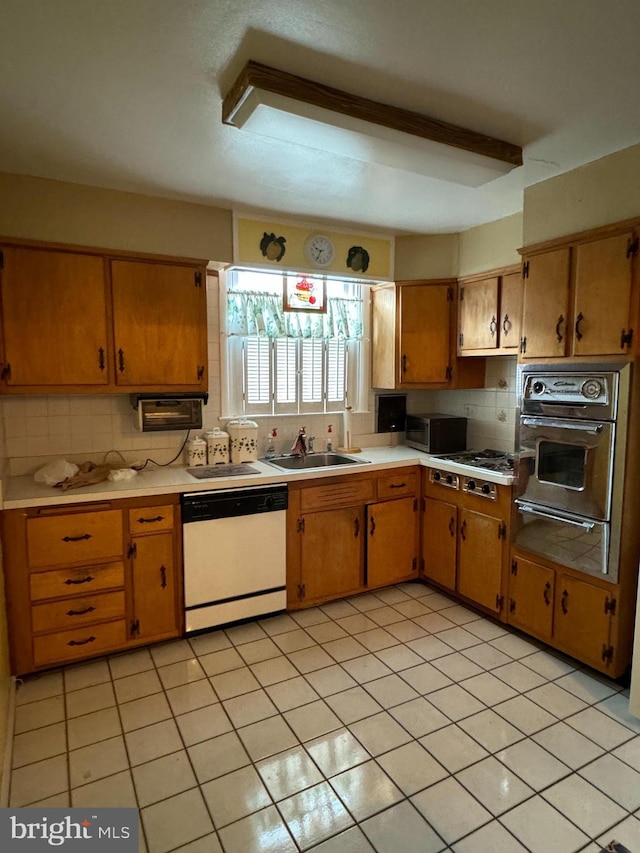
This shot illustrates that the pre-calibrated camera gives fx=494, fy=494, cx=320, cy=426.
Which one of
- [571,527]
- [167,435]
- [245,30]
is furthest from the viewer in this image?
[167,435]

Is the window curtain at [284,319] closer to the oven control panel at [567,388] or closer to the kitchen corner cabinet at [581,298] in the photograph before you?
the kitchen corner cabinet at [581,298]

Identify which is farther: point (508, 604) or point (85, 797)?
point (508, 604)

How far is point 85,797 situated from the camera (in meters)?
1.82

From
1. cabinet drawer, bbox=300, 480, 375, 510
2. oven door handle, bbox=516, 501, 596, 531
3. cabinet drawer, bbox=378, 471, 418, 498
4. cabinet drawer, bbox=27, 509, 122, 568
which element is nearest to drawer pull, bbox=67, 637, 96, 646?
cabinet drawer, bbox=27, 509, 122, 568

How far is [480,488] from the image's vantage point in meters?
3.11

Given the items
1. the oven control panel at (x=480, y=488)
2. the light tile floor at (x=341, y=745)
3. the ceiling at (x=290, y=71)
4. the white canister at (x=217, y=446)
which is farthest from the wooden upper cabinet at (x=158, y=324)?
the oven control panel at (x=480, y=488)

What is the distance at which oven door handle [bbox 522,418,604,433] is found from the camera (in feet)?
7.93

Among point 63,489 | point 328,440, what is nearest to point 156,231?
point 63,489

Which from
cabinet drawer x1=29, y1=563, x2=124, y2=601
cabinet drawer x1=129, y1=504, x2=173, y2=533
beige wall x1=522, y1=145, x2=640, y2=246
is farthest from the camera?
cabinet drawer x1=129, y1=504, x2=173, y2=533

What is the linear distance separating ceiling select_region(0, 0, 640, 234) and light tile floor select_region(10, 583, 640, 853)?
8.44 ft

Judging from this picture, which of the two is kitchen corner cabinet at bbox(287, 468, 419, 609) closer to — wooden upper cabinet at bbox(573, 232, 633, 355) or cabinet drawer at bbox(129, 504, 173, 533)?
cabinet drawer at bbox(129, 504, 173, 533)

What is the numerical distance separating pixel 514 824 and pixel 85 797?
60.7 inches

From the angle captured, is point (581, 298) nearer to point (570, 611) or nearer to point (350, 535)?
point (570, 611)

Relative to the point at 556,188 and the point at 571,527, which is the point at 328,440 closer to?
the point at 571,527
